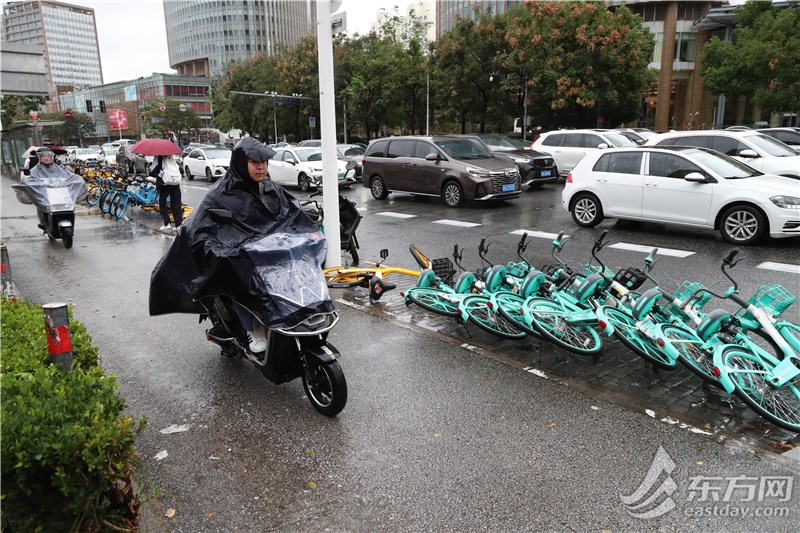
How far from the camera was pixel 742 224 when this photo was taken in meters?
9.68

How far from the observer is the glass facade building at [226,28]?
129 meters

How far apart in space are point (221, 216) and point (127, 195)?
41.6 ft

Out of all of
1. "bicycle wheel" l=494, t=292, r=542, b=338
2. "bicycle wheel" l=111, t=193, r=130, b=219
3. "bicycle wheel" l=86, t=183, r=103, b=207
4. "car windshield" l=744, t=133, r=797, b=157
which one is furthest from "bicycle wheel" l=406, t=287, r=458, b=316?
"bicycle wheel" l=86, t=183, r=103, b=207

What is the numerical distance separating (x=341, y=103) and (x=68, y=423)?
4125 centimetres

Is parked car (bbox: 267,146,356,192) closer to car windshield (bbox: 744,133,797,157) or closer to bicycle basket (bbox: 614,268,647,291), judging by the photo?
car windshield (bbox: 744,133,797,157)

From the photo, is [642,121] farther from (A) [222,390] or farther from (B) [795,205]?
(A) [222,390]

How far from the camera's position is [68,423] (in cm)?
254

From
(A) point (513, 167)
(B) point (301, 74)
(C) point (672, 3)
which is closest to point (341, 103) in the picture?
(B) point (301, 74)

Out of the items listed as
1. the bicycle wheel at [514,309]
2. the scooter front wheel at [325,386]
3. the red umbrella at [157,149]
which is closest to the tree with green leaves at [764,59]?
the red umbrella at [157,149]

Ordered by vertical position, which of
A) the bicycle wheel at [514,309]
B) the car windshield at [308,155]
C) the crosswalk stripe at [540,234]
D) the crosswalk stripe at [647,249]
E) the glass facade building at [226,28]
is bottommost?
the crosswalk stripe at [540,234]

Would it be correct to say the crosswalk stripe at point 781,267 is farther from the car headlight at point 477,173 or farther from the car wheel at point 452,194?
the car wheel at point 452,194

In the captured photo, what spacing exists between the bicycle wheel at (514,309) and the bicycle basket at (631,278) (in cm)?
90

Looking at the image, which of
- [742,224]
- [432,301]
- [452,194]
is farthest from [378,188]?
[432,301]

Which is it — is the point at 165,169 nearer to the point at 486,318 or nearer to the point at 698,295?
the point at 486,318
